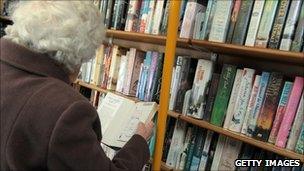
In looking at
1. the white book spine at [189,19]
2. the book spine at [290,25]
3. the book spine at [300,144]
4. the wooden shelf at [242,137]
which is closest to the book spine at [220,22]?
the white book spine at [189,19]

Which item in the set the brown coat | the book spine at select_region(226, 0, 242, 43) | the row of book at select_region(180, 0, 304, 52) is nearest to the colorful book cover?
the row of book at select_region(180, 0, 304, 52)

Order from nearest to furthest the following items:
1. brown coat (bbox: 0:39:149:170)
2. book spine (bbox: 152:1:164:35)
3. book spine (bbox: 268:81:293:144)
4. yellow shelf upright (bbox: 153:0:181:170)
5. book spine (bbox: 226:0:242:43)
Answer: brown coat (bbox: 0:39:149:170)
yellow shelf upright (bbox: 153:0:181:170)
book spine (bbox: 268:81:293:144)
book spine (bbox: 226:0:242:43)
book spine (bbox: 152:1:164:35)

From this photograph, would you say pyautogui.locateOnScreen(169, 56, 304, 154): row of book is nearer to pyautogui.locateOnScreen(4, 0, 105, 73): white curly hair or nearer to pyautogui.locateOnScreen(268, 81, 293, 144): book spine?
pyautogui.locateOnScreen(268, 81, 293, 144): book spine

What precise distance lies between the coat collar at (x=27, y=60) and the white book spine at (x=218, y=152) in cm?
77

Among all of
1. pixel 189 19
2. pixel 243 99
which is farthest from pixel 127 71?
pixel 243 99

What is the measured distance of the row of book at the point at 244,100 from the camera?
1172mm

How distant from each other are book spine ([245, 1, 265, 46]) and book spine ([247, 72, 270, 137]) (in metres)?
0.13

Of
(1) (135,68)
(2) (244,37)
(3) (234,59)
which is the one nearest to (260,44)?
(2) (244,37)

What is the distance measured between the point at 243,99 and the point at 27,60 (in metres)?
0.78

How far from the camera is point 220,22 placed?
1.33 metres

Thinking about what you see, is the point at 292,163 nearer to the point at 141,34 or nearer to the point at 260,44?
the point at 260,44

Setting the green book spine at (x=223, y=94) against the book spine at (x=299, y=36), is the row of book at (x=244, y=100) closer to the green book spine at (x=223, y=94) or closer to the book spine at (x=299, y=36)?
the green book spine at (x=223, y=94)

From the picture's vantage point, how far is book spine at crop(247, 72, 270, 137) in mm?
1240

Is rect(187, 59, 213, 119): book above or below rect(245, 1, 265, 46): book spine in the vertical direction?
below
